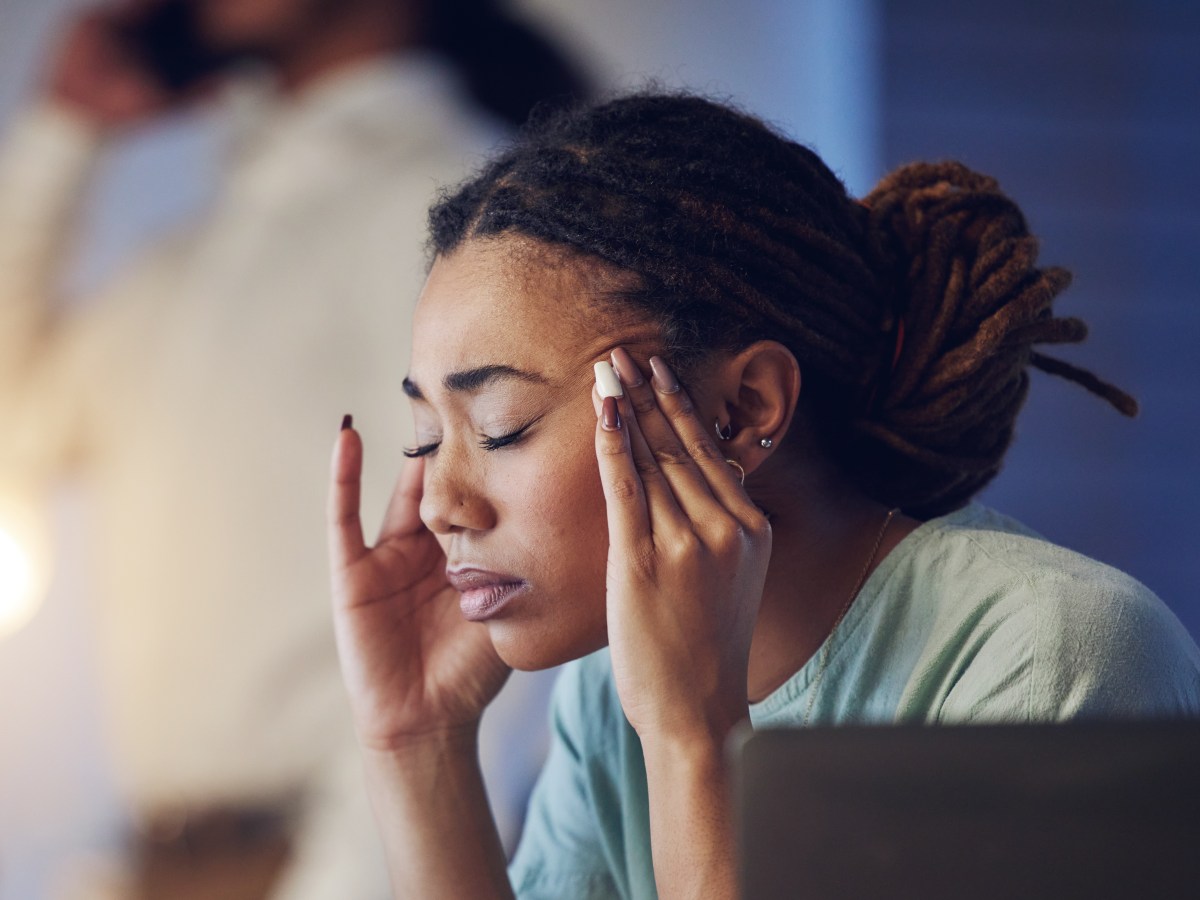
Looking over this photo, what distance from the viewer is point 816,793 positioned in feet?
1.38

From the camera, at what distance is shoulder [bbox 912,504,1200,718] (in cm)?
84

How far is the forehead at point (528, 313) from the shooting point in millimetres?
933

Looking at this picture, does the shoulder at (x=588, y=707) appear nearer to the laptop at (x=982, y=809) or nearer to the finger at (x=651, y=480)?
the finger at (x=651, y=480)

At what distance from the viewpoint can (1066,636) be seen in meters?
0.86

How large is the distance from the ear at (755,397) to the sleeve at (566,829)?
376 mm

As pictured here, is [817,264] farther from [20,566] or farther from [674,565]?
[20,566]

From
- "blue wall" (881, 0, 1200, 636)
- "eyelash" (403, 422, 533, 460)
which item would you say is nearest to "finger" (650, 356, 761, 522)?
"eyelash" (403, 422, 533, 460)

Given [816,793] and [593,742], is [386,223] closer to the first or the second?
[593,742]

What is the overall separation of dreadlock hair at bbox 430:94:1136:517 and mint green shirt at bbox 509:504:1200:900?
0.32 ft

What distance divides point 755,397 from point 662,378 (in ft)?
0.33

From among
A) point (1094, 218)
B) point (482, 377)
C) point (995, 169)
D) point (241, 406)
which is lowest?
point (482, 377)

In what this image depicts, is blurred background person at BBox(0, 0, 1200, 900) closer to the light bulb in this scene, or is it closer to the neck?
the light bulb

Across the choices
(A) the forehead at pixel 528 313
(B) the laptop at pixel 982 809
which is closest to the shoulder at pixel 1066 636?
(A) the forehead at pixel 528 313

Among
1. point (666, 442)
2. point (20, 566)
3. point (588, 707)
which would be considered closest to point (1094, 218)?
point (588, 707)
